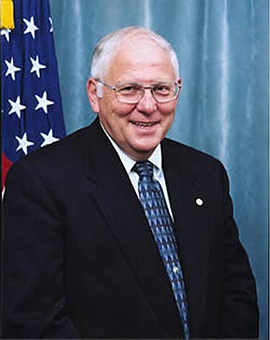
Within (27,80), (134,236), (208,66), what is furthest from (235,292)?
(27,80)

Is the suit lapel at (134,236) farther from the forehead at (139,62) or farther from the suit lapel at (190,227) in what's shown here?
the forehead at (139,62)

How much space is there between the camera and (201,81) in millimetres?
2752

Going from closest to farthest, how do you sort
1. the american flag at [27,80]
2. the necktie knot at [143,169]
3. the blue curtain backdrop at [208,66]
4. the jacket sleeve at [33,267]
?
the jacket sleeve at [33,267]
the necktie knot at [143,169]
the american flag at [27,80]
the blue curtain backdrop at [208,66]

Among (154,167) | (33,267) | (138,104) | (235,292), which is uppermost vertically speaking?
(138,104)

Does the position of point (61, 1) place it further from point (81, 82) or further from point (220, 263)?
point (220, 263)

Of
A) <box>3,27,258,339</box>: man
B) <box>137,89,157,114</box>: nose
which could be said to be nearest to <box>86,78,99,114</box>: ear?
<box>3,27,258,339</box>: man

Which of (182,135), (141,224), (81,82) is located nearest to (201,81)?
(182,135)

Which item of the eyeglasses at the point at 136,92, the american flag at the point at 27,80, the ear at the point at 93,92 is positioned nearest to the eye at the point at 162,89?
the eyeglasses at the point at 136,92

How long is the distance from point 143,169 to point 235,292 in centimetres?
49

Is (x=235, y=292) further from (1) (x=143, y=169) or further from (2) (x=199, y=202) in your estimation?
(1) (x=143, y=169)

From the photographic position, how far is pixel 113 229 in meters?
2.03

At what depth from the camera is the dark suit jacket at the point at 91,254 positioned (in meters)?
1.95

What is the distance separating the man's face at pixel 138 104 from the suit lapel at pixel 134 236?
0.39 feet

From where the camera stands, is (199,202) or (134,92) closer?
(134,92)
